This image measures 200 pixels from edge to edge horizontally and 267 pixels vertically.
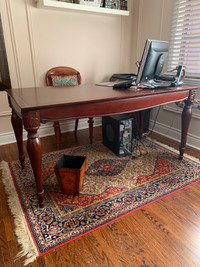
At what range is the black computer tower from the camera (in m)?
2.20

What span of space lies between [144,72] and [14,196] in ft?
4.95

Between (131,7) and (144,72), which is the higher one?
(131,7)

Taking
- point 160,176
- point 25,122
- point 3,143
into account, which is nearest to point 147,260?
point 160,176

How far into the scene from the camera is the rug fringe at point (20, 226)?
3.89 ft

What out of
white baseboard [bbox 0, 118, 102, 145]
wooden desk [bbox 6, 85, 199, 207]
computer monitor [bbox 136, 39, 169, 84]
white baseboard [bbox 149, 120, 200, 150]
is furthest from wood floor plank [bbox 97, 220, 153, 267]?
white baseboard [bbox 0, 118, 102, 145]

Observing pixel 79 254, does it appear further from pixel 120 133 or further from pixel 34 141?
pixel 120 133

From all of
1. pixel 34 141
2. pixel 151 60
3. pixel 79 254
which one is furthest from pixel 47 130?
pixel 79 254

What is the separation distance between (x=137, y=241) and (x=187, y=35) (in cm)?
239

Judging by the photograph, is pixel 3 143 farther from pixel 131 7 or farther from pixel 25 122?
pixel 131 7

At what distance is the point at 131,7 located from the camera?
3170mm

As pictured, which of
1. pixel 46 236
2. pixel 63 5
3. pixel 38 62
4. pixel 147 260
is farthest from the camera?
pixel 38 62

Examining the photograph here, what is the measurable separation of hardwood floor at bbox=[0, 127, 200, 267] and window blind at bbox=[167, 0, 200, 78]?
1693 millimetres

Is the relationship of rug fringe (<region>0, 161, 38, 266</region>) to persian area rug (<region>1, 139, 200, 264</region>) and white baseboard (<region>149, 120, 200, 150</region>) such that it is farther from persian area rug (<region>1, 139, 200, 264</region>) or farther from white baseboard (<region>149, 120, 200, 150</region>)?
white baseboard (<region>149, 120, 200, 150</region>)

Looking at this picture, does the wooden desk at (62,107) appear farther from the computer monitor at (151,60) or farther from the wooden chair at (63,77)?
the wooden chair at (63,77)
